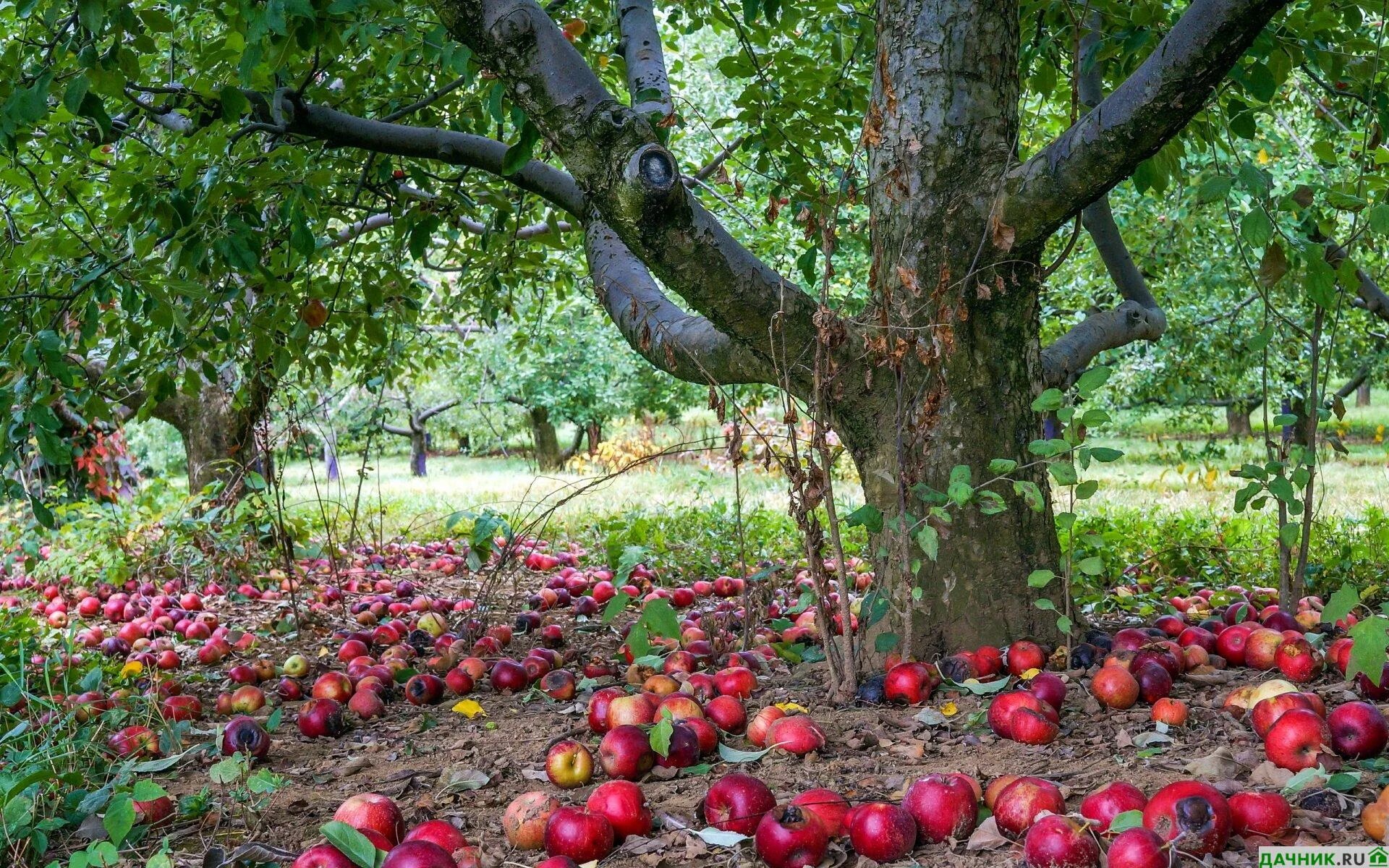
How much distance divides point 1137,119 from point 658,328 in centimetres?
159

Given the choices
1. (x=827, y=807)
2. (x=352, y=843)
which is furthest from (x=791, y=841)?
(x=352, y=843)

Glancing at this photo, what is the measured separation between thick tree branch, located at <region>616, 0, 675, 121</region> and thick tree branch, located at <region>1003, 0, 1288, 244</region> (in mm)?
1441

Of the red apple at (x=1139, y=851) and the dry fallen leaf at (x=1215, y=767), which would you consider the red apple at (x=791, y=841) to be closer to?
the red apple at (x=1139, y=851)

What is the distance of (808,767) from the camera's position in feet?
7.66

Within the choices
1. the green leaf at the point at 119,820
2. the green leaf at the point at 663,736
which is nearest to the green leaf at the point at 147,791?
the green leaf at the point at 119,820

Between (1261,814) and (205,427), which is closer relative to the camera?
(1261,814)

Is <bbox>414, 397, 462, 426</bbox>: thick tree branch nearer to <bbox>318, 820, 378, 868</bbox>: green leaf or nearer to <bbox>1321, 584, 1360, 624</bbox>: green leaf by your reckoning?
<bbox>318, 820, 378, 868</bbox>: green leaf

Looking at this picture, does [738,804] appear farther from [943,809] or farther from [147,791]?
[147,791]

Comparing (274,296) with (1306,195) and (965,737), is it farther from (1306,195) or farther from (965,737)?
(1306,195)

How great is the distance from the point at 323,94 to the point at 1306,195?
367 cm

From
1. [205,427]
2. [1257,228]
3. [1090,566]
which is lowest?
[1090,566]

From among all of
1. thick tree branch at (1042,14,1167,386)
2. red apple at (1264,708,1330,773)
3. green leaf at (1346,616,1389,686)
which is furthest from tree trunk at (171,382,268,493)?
green leaf at (1346,616,1389,686)

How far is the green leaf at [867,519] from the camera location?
2594 mm

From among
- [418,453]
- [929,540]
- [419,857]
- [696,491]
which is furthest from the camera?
[418,453]
